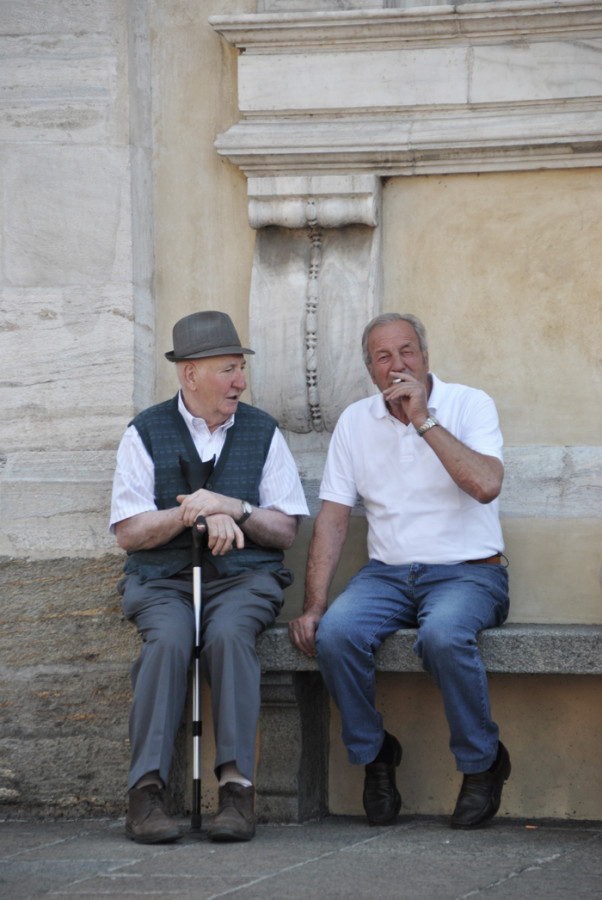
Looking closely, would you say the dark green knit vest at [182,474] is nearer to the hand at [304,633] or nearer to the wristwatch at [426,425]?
the hand at [304,633]

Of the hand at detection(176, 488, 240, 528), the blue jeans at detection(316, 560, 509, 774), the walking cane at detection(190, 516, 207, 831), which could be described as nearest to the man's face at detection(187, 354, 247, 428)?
the hand at detection(176, 488, 240, 528)

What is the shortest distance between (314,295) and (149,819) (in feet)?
5.95

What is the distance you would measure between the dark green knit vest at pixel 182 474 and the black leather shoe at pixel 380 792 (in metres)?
0.68

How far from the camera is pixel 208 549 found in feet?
13.4

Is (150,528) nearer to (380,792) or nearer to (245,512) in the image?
(245,512)

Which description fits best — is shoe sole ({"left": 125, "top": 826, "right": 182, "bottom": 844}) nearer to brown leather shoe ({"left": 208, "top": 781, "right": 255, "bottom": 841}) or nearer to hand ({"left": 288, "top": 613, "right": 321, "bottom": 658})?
brown leather shoe ({"left": 208, "top": 781, "right": 255, "bottom": 841})

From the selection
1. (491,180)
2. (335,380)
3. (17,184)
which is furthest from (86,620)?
(491,180)

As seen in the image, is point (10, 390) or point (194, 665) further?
point (10, 390)

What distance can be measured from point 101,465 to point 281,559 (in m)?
0.77

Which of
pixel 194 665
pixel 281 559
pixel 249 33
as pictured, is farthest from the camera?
pixel 249 33

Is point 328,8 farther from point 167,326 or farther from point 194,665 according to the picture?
point 194,665

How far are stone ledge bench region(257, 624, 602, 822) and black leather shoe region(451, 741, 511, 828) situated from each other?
1.03 feet

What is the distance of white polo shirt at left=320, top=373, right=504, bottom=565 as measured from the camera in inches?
162

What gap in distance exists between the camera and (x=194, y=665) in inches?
156
